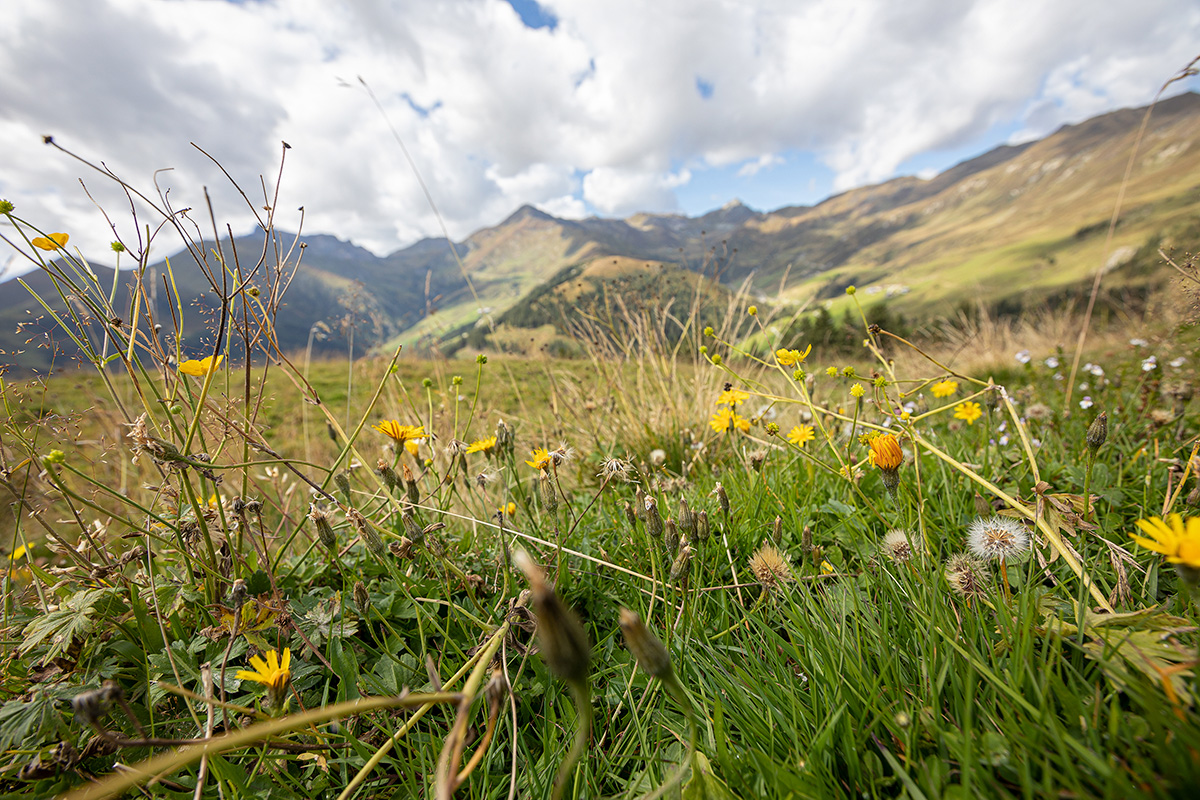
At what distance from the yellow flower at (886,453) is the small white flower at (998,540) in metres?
0.30

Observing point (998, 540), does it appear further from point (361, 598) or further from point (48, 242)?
point (48, 242)

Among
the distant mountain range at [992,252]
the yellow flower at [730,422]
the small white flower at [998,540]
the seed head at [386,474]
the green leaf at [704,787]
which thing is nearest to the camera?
the green leaf at [704,787]

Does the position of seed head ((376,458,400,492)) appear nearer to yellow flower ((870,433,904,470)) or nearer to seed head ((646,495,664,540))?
seed head ((646,495,664,540))

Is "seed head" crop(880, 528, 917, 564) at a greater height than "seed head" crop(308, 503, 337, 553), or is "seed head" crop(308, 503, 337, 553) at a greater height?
"seed head" crop(308, 503, 337, 553)

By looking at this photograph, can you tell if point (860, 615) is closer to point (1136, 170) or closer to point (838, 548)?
point (838, 548)

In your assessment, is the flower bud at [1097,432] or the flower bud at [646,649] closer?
the flower bud at [646,649]

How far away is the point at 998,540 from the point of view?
1.33m

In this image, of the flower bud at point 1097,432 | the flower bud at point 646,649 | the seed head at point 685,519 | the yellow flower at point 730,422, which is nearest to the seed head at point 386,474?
the seed head at point 685,519

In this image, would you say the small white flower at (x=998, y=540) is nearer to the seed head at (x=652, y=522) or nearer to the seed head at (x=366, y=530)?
the seed head at (x=652, y=522)

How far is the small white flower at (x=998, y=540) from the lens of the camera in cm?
130

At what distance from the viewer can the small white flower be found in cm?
130

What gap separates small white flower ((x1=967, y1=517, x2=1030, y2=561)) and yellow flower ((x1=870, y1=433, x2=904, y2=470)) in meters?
0.30

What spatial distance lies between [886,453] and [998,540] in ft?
1.25

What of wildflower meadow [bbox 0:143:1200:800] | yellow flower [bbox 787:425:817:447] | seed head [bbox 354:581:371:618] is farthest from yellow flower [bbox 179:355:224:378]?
yellow flower [bbox 787:425:817:447]
